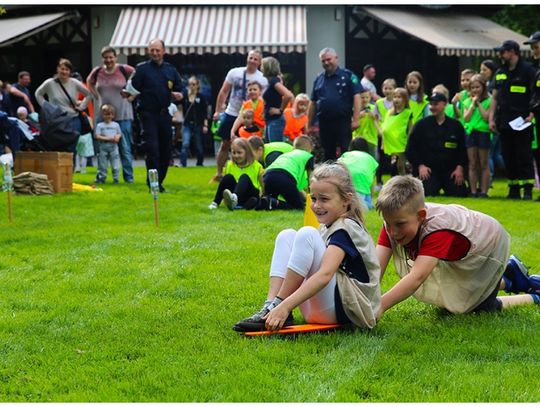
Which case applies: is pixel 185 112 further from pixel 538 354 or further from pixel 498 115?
pixel 538 354

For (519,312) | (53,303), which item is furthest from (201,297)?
(519,312)

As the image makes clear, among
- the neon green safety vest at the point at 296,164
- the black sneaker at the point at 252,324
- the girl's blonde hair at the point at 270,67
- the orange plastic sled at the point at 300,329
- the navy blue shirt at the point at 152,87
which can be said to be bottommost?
the orange plastic sled at the point at 300,329

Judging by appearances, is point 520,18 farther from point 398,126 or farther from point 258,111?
point 258,111

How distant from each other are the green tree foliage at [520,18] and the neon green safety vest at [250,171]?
2139 centimetres

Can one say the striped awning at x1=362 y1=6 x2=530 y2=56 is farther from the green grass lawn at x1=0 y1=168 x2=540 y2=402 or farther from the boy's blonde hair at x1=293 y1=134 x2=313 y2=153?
the green grass lawn at x1=0 y1=168 x2=540 y2=402

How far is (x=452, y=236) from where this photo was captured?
5.52 meters

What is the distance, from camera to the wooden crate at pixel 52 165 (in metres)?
13.9

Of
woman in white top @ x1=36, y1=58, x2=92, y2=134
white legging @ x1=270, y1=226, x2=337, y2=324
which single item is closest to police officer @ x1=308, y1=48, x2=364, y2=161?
woman in white top @ x1=36, y1=58, x2=92, y2=134

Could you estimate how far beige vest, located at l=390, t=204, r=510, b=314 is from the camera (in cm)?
566

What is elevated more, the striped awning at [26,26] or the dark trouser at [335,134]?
the striped awning at [26,26]

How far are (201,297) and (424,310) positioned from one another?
1490 mm

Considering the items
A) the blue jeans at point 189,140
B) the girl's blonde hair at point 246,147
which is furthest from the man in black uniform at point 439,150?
the blue jeans at point 189,140

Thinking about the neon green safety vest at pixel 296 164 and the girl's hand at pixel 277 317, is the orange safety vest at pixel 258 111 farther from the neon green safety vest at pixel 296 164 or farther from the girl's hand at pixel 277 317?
the girl's hand at pixel 277 317

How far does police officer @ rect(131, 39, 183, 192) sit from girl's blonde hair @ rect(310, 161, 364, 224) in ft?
27.9
